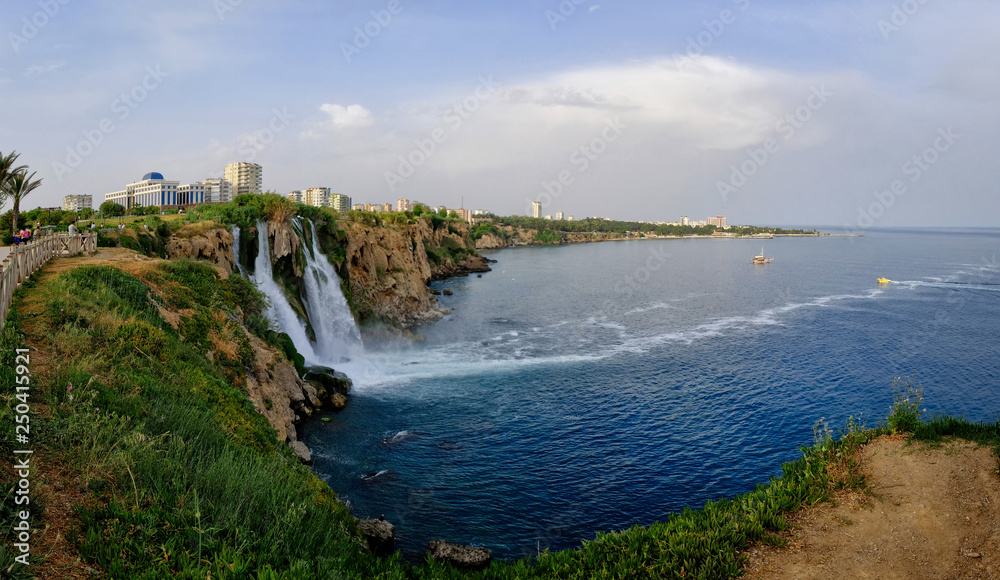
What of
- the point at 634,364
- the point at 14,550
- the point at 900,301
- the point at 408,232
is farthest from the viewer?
the point at 408,232

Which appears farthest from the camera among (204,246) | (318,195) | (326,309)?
(318,195)

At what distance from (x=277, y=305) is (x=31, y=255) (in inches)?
590

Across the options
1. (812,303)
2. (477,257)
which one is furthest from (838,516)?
(477,257)

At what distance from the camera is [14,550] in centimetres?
625

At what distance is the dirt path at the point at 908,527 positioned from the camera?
9664mm

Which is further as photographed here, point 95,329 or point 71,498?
point 95,329

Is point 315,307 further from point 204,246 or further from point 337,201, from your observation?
point 337,201

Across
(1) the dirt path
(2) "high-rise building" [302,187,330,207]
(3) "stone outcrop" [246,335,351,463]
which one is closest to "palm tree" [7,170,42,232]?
(3) "stone outcrop" [246,335,351,463]

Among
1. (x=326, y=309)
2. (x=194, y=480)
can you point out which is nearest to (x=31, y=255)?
(x=194, y=480)

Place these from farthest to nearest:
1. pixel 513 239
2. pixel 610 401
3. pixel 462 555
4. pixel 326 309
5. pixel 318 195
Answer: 1. pixel 513 239
2. pixel 318 195
3. pixel 326 309
4. pixel 610 401
5. pixel 462 555

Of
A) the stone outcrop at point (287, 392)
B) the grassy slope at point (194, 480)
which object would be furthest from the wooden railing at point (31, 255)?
the stone outcrop at point (287, 392)

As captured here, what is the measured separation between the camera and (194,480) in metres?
8.98

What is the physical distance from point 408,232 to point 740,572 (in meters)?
68.4

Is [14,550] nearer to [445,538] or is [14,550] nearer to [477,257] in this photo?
[445,538]
